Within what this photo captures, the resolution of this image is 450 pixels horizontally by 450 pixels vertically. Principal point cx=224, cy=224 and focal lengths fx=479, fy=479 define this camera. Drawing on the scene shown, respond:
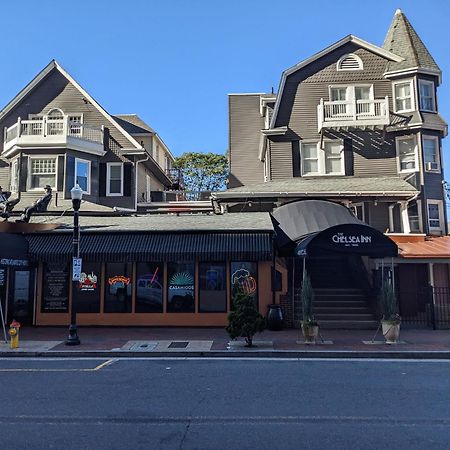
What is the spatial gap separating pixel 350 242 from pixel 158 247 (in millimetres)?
6522

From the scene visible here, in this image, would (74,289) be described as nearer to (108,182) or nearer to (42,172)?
(42,172)

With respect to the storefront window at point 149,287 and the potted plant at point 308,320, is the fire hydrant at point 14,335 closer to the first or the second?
the storefront window at point 149,287

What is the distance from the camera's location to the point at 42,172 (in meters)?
24.5

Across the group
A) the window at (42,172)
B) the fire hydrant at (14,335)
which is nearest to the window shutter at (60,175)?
the window at (42,172)

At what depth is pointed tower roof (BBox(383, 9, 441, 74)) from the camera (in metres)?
23.7

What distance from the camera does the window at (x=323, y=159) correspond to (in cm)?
2356

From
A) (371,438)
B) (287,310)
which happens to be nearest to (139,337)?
(287,310)

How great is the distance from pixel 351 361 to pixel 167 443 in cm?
699

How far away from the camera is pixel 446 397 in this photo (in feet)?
24.8

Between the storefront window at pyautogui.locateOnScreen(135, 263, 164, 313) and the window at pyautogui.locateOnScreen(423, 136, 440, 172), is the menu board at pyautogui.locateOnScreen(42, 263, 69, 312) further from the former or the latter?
the window at pyautogui.locateOnScreen(423, 136, 440, 172)

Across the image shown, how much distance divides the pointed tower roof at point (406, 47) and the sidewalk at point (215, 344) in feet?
45.3

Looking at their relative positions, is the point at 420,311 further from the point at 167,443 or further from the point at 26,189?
the point at 26,189

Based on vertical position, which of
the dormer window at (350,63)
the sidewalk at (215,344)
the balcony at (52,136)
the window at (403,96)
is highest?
the dormer window at (350,63)

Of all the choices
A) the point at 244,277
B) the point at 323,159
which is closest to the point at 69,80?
the point at 323,159
